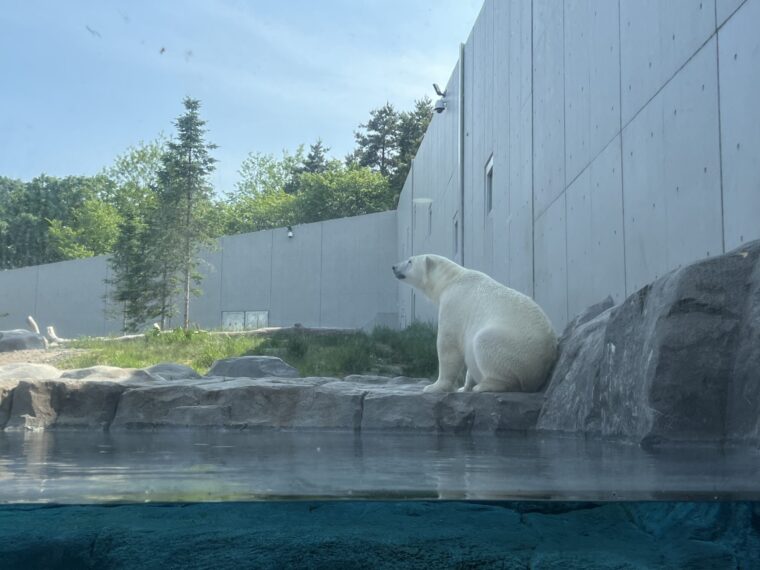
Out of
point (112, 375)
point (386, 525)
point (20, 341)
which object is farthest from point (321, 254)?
point (386, 525)

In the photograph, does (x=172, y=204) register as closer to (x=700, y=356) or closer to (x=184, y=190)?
(x=184, y=190)

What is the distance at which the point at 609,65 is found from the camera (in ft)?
23.6

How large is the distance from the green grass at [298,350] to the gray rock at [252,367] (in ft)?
4.35

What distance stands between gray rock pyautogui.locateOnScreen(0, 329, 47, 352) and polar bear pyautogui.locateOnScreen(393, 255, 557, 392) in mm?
12617

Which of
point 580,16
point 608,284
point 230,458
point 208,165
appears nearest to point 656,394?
point 230,458

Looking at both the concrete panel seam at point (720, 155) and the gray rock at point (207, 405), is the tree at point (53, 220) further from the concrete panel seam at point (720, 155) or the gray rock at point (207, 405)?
the concrete panel seam at point (720, 155)

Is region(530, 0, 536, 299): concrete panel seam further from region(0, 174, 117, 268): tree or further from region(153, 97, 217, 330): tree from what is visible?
region(0, 174, 117, 268): tree

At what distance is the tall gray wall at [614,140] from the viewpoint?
186 inches

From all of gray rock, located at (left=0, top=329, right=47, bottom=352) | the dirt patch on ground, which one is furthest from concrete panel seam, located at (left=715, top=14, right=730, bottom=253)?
gray rock, located at (left=0, top=329, right=47, bottom=352)

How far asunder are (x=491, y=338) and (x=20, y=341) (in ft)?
45.6

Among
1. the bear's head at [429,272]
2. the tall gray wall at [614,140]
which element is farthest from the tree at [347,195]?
the bear's head at [429,272]

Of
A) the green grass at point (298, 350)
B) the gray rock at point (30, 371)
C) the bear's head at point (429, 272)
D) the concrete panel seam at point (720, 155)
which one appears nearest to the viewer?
the concrete panel seam at point (720, 155)

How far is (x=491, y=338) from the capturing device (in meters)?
6.26

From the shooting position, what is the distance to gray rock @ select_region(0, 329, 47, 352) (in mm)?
17062
